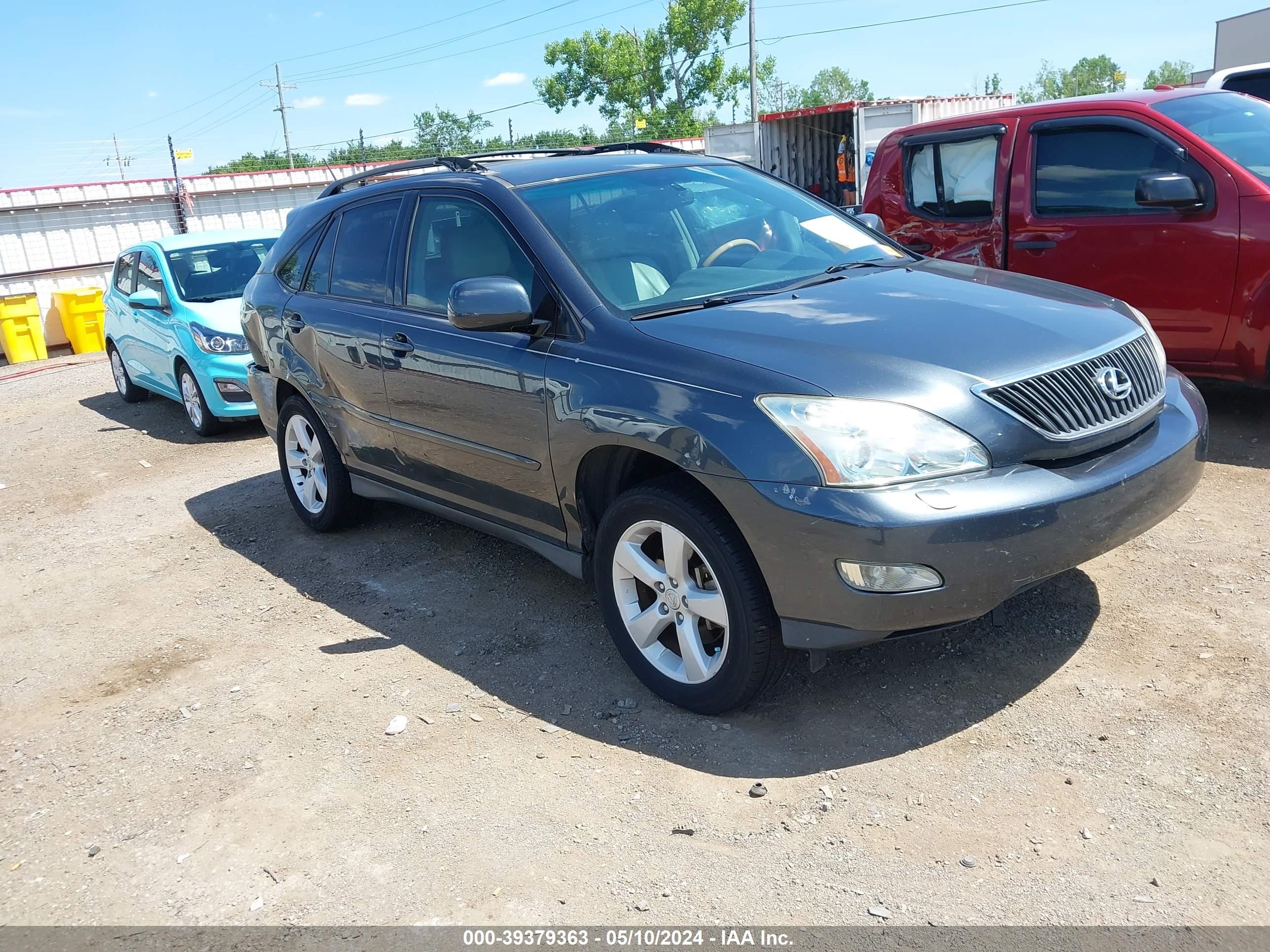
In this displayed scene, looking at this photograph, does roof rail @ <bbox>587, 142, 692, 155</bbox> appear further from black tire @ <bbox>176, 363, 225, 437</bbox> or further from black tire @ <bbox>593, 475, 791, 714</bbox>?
black tire @ <bbox>176, 363, 225, 437</bbox>

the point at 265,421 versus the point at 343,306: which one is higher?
the point at 343,306

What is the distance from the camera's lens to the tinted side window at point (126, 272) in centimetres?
1043

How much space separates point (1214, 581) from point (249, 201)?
2543 cm

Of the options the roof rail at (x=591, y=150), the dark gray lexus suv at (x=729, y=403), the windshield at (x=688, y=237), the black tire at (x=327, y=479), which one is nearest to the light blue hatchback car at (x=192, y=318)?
the black tire at (x=327, y=479)

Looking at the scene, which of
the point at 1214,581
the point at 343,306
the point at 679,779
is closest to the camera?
the point at 679,779

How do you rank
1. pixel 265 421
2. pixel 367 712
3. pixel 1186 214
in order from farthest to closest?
pixel 265 421 < pixel 1186 214 < pixel 367 712

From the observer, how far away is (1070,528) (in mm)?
Result: 3096

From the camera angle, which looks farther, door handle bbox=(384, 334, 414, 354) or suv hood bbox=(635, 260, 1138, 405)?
door handle bbox=(384, 334, 414, 354)

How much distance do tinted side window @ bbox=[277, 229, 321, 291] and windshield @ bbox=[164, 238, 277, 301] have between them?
13.4 feet

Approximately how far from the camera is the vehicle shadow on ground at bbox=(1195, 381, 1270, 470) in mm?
5543

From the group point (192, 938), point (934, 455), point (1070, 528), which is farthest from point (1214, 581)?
point (192, 938)

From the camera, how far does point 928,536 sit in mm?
2941

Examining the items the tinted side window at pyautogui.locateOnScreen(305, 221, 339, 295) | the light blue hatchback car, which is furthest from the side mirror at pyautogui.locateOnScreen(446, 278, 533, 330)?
the light blue hatchback car

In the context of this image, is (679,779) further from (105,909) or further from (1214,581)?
(1214,581)
